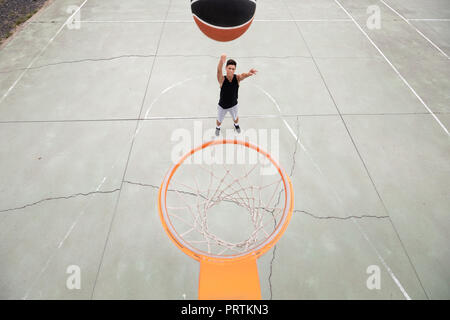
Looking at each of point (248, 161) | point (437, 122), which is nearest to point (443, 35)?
point (437, 122)

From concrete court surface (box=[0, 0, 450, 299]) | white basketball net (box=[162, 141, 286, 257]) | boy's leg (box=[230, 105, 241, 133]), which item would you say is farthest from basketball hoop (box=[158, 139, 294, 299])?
boy's leg (box=[230, 105, 241, 133])

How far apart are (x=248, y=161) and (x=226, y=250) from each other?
1.73 m

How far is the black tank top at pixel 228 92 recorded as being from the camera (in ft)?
14.0

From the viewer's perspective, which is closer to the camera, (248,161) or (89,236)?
(89,236)

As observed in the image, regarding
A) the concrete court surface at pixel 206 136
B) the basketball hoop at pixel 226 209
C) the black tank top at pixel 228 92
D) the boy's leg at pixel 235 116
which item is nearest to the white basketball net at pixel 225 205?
the basketball hoop at pixel 226 209

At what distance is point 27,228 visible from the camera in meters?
3.93

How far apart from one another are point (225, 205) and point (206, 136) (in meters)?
1.63

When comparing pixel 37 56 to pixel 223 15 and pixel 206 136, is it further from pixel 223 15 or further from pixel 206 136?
pixel 223 15

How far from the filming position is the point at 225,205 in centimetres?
420

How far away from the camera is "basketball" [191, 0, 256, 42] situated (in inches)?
113

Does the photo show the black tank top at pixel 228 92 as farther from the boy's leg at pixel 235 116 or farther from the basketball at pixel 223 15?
the basketball at pixel 223 15

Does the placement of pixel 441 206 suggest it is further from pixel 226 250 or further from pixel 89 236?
pixel 89 236

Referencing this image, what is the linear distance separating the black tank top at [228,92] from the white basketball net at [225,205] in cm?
111

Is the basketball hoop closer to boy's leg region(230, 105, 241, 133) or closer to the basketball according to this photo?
boy's leg region(230, 105, 241, 133)
